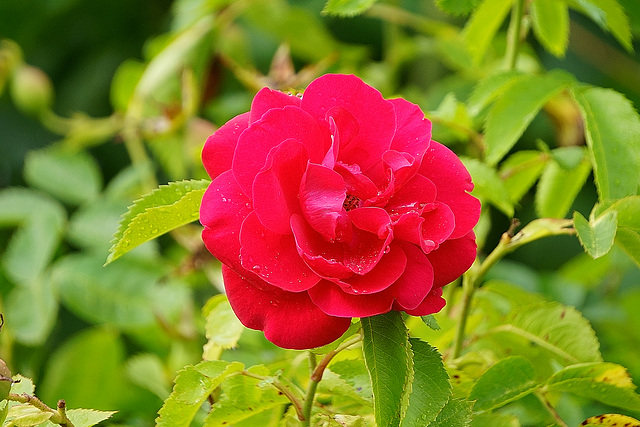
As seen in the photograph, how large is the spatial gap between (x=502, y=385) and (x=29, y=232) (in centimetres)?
66

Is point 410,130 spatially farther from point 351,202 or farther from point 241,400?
point 241,400

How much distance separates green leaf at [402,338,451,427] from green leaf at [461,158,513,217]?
0.58 feet

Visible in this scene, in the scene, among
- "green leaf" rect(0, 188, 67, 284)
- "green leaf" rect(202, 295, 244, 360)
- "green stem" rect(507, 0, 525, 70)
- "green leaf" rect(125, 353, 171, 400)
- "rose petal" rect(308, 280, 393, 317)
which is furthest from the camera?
"green leaf" rect(0, 188, 67, 284)

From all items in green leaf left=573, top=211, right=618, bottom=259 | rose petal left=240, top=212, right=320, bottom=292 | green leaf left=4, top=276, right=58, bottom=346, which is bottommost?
green leaf left=4, top=276, right=58, bottom=346

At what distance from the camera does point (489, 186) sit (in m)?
0.52

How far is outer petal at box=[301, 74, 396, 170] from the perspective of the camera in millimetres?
375

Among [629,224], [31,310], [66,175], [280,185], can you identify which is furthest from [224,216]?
[66,175]

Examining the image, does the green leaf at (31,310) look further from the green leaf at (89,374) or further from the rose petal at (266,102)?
the rose petal at (266,102)

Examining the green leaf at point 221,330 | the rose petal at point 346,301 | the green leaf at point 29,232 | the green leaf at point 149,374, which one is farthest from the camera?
the green leaf at point 29,232

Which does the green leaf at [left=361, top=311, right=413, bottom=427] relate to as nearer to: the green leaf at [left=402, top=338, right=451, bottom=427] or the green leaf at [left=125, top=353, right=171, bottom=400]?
the green leaf at [left=402, top=338, right=451, bottom=427]

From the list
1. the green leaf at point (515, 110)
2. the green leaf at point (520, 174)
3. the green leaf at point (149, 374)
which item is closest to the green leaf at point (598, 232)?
the green leaf at point (515, 110)

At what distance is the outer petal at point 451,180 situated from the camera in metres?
0.37

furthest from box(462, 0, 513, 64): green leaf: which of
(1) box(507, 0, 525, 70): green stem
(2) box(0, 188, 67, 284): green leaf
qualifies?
(2) box(0, 188, 67, 284): green leaf

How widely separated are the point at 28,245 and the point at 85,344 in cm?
14
